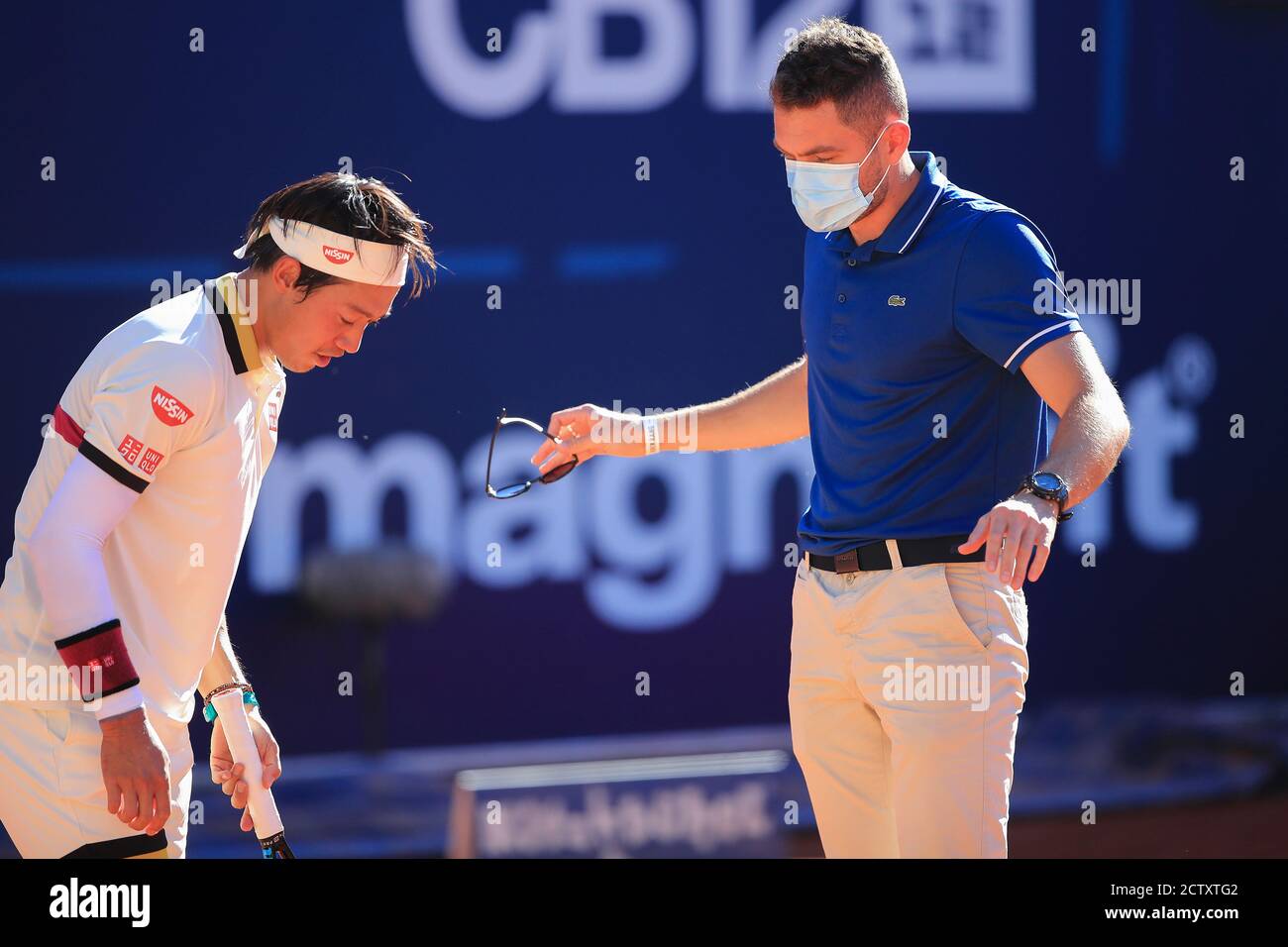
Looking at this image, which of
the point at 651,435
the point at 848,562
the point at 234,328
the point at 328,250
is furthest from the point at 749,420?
the point at 234,328

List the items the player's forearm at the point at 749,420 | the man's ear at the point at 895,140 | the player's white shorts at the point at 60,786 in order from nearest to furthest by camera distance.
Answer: the player's white shorts at the point at 60,786 < the man's ear at the point at 895,140 < the player's forearm at the point at 749,420

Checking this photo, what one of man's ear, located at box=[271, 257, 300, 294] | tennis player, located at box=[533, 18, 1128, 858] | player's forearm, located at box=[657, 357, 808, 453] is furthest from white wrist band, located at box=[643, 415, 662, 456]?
man's ear, located at box=[271, 257, 300, 294]

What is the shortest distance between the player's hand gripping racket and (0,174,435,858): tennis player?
0.04 m

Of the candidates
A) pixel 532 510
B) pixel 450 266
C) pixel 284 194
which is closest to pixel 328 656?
pixel 532 510

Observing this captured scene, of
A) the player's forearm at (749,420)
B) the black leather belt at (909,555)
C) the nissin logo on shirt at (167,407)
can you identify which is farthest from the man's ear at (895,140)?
the nissin logo on shirt at (167,407)

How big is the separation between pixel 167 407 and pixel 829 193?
1102 mm

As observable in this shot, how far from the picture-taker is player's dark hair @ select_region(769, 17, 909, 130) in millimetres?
2506

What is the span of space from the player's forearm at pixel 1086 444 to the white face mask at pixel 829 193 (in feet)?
1.71

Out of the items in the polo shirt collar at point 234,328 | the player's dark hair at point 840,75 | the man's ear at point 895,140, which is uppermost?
the player's dark hair at point 840,75

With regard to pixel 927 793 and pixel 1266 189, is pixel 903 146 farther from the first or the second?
pixel 1266 189

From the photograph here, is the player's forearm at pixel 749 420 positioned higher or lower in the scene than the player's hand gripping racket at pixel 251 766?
higher

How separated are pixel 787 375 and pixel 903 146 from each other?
510 millimetres

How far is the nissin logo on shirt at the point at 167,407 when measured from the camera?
2.22m

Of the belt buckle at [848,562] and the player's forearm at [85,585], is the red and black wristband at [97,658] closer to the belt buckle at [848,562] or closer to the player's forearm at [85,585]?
the player's forearm at [85,585]
